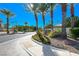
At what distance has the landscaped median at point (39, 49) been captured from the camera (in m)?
8.69

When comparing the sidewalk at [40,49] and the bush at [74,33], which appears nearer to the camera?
the sidewalk at [40,49]

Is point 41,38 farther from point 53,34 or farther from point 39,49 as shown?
point 39,49

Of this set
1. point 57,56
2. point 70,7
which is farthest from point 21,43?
point 70,7

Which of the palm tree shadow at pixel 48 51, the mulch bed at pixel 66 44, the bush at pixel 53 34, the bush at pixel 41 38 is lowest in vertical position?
the palm tree shadow at pixel 48 51

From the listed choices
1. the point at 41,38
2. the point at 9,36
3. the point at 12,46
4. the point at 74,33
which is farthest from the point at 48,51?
the point at 9,36

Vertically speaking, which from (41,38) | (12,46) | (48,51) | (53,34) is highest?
(53,34)

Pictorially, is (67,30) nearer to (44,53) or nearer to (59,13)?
(59,13)

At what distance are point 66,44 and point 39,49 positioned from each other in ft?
3.84

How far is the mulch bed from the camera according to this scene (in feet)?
29.3

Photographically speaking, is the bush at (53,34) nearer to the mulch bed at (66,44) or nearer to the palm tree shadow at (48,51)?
the mulch bed at (66,44)

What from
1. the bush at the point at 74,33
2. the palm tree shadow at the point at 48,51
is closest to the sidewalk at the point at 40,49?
the palm tree shadow at the point at 48,51

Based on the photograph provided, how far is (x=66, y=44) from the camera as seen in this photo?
9.34 meters

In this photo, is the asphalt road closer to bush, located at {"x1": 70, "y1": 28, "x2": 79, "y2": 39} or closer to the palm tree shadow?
the palm tree shadow

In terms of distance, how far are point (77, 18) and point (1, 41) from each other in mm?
3421
